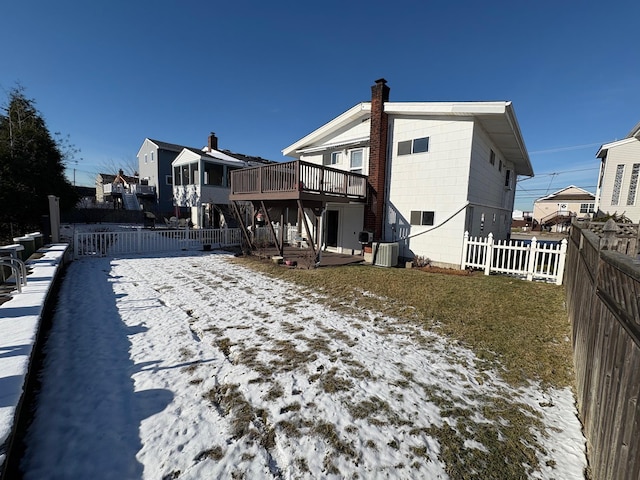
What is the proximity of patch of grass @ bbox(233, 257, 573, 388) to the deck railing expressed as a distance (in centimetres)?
Answer: 296

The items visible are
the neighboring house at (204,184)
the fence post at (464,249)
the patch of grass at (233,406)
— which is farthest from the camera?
the neighboring house at (204,184)

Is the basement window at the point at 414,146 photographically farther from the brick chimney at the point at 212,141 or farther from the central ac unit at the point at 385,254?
the brick chimney at the point at 212,141

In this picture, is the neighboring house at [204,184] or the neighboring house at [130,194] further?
the neighboring house at [130,194]

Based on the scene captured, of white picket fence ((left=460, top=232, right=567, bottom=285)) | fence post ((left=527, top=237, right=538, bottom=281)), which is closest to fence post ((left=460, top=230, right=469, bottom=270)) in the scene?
white picket fence ((left=460, top=232, right=567, bottom=285))

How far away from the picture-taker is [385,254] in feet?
34.0

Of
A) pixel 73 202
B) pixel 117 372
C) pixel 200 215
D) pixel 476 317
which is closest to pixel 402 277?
pixel 476 317

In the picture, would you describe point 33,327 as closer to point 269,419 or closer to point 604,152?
point 269,419

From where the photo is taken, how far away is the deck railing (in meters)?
9.75

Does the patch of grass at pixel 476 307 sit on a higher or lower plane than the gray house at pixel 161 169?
lower

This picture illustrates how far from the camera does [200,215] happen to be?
19.7m

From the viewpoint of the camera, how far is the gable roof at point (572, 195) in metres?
38.4

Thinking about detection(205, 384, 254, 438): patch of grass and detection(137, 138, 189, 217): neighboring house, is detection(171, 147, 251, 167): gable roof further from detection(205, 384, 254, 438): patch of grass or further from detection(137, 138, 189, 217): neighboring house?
detection(205, 384, 254, 438): patch of grass

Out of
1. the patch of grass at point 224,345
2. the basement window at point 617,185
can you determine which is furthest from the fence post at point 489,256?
the basement window at point 617,185

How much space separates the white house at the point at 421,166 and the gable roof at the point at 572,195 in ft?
118
